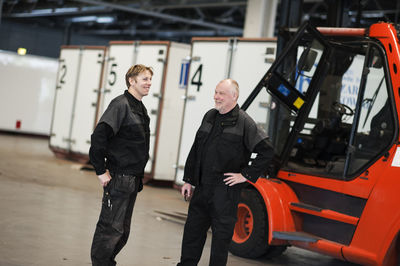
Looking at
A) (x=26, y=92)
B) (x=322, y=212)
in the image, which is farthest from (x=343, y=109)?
(x=26, y=92)

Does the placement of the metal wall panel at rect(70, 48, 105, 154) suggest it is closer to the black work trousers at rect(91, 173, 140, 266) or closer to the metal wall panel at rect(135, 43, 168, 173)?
the metal wall panel at rect(135, 43, 168, 173)

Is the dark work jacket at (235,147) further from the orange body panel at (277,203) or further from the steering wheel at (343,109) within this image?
the steering wheel at (343,109)

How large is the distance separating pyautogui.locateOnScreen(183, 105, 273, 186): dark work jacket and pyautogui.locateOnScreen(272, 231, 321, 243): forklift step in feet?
4.35

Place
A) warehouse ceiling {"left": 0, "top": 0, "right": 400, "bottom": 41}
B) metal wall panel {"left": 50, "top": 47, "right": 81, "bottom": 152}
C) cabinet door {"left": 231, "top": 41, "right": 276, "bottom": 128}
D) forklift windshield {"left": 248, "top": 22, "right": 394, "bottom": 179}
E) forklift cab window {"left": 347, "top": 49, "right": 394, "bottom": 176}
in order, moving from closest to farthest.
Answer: forklift cab window {"left": 347, "top": 49, "right": 394, "bottom": 176} → forklift windshield {"left": 248, "top": 22, "right": 394, "bottom": 179} → cabinet door {"left": 231, "top": 41, "right": 276, "bottom": 128} → metal wall panel {"left": 50, "top": 47, "right": 81, "bottom": 152} → warehouse ceiling {"left": 0, "top": 0, "right": 400, "bottom": 41}

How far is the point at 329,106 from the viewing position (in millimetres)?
6871

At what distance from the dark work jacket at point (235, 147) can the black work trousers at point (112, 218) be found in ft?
1.79

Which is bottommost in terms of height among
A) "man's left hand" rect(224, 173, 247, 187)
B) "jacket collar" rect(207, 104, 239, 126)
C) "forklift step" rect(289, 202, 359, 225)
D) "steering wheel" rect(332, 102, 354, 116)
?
"forklift step" rect(289, 202, 359, 225)

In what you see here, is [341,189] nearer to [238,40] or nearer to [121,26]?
[238,40]

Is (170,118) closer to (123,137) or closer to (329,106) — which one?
(329,106)

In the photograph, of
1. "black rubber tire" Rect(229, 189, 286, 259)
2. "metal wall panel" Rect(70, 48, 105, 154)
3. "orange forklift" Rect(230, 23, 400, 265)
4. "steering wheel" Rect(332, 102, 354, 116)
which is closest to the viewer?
"orange forklift" Rect(230, 23, 400, 265)

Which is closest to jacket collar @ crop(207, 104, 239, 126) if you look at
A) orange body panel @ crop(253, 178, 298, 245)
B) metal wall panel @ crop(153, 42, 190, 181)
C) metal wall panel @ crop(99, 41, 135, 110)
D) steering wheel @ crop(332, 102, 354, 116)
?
orange body panel @ crop(253, 178, 298, 245)

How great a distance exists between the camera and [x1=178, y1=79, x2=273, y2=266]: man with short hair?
15.2 feet

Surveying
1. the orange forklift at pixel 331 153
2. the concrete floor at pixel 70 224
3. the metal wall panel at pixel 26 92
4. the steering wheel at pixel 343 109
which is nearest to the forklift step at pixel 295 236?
the orange forklift at pixel 331 153

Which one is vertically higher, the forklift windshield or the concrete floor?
the forklift windshield
